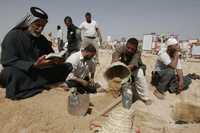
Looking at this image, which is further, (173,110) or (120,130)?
(173,110)

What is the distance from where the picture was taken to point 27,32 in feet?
14.0

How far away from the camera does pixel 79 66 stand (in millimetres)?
4941

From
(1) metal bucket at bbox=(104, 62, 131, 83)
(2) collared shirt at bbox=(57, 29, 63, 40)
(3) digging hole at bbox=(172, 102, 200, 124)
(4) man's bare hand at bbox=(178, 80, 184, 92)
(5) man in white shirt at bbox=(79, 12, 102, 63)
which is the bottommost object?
(3) digging hole at bbox=(172, 102, 200, 124)

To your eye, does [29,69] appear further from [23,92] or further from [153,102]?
[153,102]

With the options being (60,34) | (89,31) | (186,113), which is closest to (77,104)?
(186,113)

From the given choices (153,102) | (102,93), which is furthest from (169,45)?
(102,93)

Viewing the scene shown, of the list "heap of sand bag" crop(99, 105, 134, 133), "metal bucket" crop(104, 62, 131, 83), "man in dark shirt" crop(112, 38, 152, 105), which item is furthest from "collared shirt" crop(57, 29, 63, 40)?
"heap of sand bag" crop(99, 105, 134, 133)

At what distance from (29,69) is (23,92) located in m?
0.37

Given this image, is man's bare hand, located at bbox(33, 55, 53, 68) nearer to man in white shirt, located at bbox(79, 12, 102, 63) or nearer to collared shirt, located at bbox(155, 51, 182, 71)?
collared shirt, located at bbox(155, 51, 182, 71)

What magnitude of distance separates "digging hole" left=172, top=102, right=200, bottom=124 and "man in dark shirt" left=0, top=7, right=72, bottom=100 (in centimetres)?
240

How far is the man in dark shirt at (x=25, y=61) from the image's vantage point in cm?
402

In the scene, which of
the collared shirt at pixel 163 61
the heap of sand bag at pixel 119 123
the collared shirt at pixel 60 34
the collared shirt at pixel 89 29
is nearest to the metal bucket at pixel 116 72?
the collared shirt at pixel 163 61

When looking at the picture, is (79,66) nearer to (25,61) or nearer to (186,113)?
(25,61)

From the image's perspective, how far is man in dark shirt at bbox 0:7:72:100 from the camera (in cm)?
402
